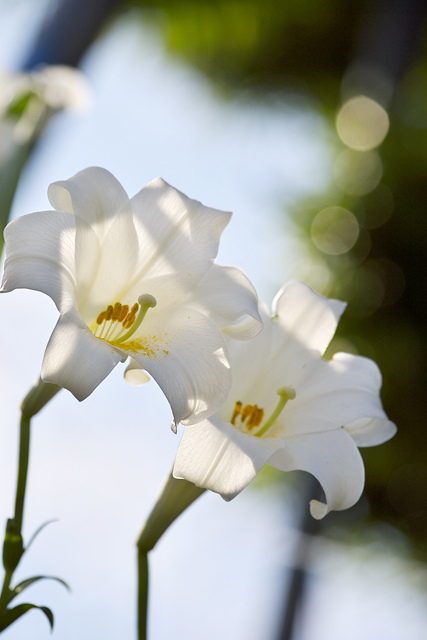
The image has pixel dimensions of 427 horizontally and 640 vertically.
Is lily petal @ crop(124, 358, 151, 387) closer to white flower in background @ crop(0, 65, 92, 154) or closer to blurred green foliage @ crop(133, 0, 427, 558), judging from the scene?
white flower in background @ crop(0, 65, 92, 154)

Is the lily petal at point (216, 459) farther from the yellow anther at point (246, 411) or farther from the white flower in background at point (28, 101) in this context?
the white flower in background at point (28, 101)

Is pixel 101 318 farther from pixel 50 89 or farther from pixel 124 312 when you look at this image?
pixel 50 89

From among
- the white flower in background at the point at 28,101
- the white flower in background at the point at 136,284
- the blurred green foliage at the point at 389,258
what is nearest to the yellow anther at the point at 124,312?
the white flower in background at the point at 136,284

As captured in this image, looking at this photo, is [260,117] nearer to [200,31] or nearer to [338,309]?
[200,31]

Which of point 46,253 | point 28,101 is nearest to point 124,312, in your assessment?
point 46,253

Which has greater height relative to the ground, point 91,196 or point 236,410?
point 91,196

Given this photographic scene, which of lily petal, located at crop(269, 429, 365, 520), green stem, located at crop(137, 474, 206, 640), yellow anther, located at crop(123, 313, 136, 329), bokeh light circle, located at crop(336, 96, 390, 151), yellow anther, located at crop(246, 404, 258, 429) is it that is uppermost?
bokeh light circle, located at crop(336, 96, 390, 151)

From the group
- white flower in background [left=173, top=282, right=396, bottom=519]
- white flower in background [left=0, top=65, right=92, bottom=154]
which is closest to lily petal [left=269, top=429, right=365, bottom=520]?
white flower in background [left=173, top=282, right=396, bottom=519]
